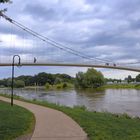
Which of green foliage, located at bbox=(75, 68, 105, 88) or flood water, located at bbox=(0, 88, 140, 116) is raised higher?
green foliage, located at bbox=(75, 68, 105, 88)

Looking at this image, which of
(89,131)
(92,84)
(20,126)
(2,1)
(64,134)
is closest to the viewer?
(2,1)

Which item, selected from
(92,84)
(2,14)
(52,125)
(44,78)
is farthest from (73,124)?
(44,78)

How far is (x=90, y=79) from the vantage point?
85.8 m

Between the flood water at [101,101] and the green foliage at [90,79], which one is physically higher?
the green foliage at [90,79]

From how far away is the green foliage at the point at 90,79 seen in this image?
86.4m

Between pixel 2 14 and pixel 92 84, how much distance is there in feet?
267

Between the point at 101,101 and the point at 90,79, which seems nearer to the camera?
the point at 101,101

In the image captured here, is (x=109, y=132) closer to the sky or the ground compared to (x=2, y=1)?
closer to the ground

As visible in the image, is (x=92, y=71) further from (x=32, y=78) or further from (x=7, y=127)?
(x=7, y=127)

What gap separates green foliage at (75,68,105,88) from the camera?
86.4m

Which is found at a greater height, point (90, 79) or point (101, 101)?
point (90, 79)

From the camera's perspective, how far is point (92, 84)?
8744 cm

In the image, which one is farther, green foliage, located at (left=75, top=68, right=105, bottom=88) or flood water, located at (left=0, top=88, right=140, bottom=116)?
green foliage, located at (left=75, top=68, right=105, bottom=88)

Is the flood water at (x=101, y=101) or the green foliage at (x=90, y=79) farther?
the green foliage at (x=90, y=79)
